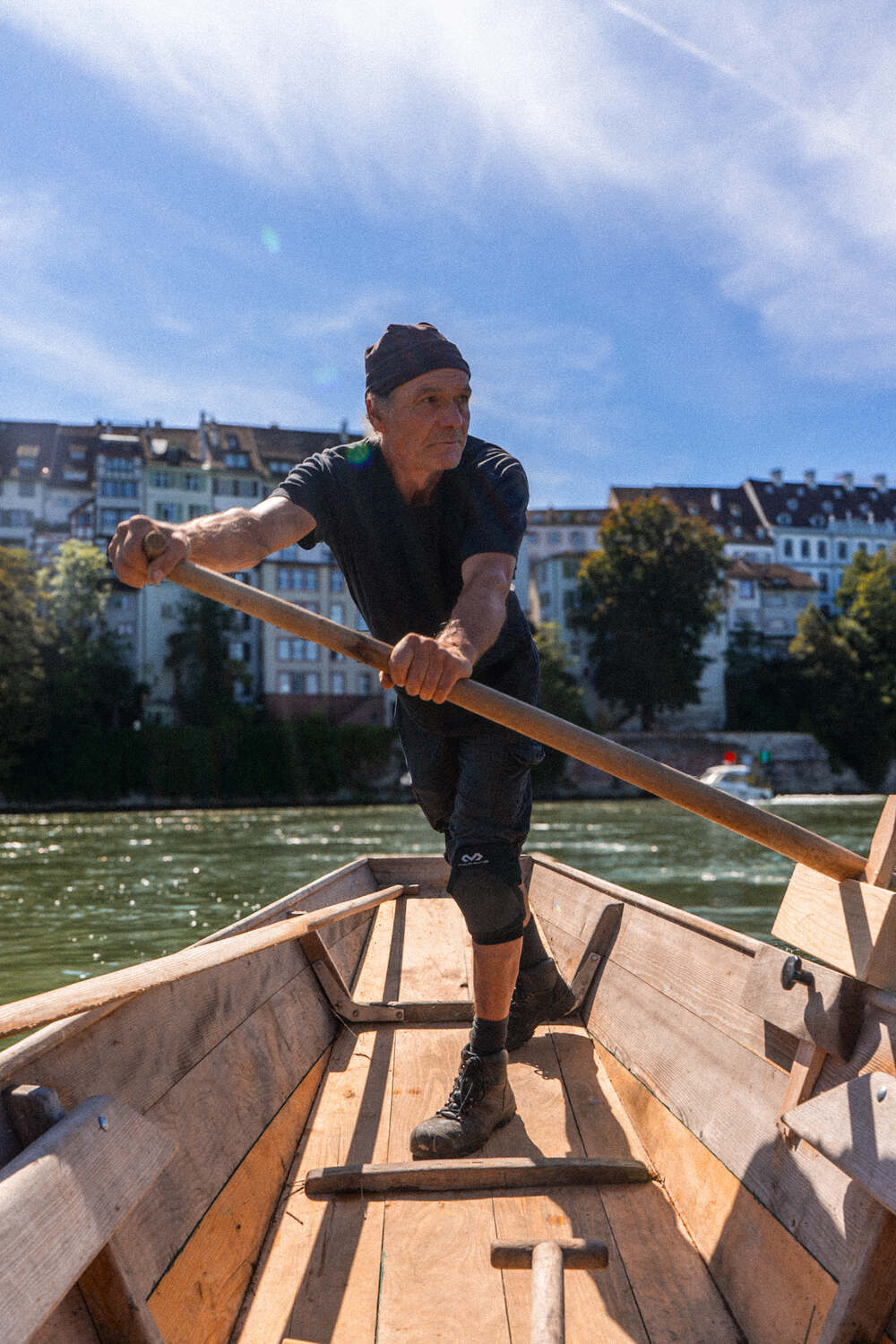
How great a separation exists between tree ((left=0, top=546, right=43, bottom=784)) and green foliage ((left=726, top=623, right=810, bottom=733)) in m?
32.2

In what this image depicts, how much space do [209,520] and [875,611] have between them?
5360cm

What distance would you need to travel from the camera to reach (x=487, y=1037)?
8.39ft

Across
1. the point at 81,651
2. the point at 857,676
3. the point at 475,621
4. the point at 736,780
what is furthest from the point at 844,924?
the point at 857,676

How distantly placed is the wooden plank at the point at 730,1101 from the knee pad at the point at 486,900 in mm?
486

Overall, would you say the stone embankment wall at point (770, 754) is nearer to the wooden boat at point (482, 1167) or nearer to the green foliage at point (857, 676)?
the green foliage at point (857, 676)

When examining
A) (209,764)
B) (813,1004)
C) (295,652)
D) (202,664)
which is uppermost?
(295,652)

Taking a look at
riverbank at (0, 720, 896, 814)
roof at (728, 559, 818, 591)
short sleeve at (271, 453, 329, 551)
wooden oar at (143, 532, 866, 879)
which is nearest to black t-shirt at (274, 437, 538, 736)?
short sleeve at (271, 453, 329, 551)

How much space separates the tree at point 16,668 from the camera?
127ft

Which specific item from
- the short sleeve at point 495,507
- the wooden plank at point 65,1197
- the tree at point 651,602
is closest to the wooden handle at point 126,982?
the wooden plank at point 65,1197

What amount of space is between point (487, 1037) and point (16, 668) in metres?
40.0

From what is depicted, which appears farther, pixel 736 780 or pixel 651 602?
pixel 651 602

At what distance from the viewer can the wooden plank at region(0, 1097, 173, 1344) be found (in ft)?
3.80

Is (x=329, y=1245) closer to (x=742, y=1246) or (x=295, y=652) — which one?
(x=742, y=1246)

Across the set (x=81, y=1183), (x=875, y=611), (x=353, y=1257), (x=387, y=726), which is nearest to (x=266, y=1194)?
(x=353, y=1257)
